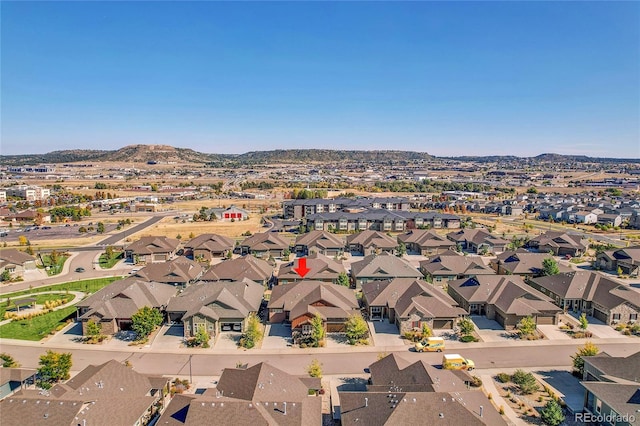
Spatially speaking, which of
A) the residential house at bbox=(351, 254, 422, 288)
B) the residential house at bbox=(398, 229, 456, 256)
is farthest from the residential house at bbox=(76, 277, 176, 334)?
the residential house at bbox=(398, 229, 456, 256)

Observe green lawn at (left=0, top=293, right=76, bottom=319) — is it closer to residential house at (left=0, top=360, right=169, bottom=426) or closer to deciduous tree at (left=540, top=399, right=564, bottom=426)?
residential house at (left=0, top=360, right=169, bottom=426)

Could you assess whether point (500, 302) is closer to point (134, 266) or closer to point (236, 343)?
point (236, 343)

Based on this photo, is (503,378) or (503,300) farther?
(503,300)

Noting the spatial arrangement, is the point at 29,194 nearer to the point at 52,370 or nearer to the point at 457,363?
the point at 52,370

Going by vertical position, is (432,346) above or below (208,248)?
below

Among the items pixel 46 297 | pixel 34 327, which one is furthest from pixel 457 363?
pixel 46 297

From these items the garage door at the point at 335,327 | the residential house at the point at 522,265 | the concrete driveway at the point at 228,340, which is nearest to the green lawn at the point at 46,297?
the concrete driveway at the point at 228,340
